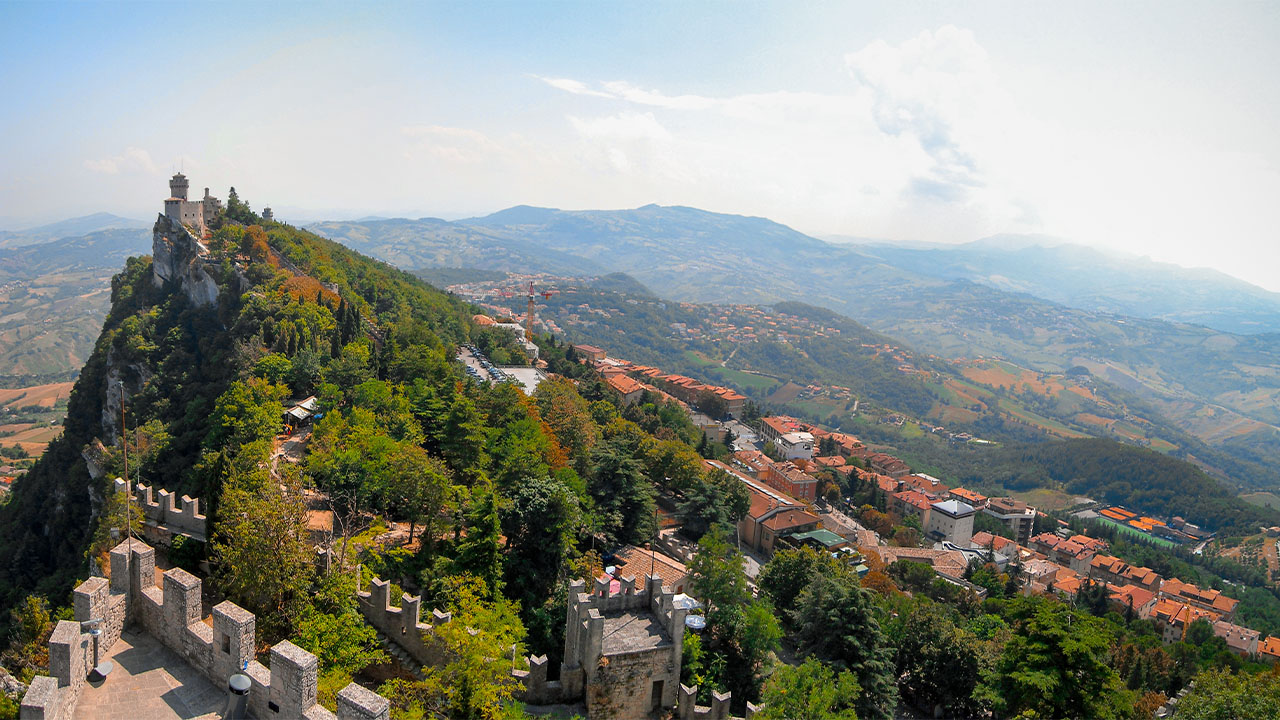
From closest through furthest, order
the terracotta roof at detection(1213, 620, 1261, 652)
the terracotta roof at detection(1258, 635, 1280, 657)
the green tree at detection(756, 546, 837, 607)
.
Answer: the green tree at detection(756, 546, 837, 607), the terracotta roof at detection(1258, 635, 1280, 657), the terracotta roof at detection(1213, 620, 1261, 652)

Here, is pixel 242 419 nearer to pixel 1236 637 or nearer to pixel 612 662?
pixel 612 662

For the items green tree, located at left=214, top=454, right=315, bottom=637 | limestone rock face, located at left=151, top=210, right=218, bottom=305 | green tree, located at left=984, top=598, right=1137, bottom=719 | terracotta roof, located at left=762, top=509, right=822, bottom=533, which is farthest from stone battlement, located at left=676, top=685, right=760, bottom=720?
limestone rock face, located at left=151, top=210, right=218, bottom=305

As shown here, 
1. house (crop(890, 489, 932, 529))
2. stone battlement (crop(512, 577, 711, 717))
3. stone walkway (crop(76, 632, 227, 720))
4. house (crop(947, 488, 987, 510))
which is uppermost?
stone walkway (crop(76, 632, 227, 720))

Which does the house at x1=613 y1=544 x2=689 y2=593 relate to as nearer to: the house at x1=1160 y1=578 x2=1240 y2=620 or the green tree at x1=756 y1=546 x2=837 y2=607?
the green tree at x1=756 y1=546 x2=837 y2=607

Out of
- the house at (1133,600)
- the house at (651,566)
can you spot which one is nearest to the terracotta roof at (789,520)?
the house at (651,566)

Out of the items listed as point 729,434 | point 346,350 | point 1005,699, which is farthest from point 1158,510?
point 346,350

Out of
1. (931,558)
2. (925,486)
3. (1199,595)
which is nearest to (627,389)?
(931,558)

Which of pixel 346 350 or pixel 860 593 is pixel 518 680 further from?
pixel 346 350
